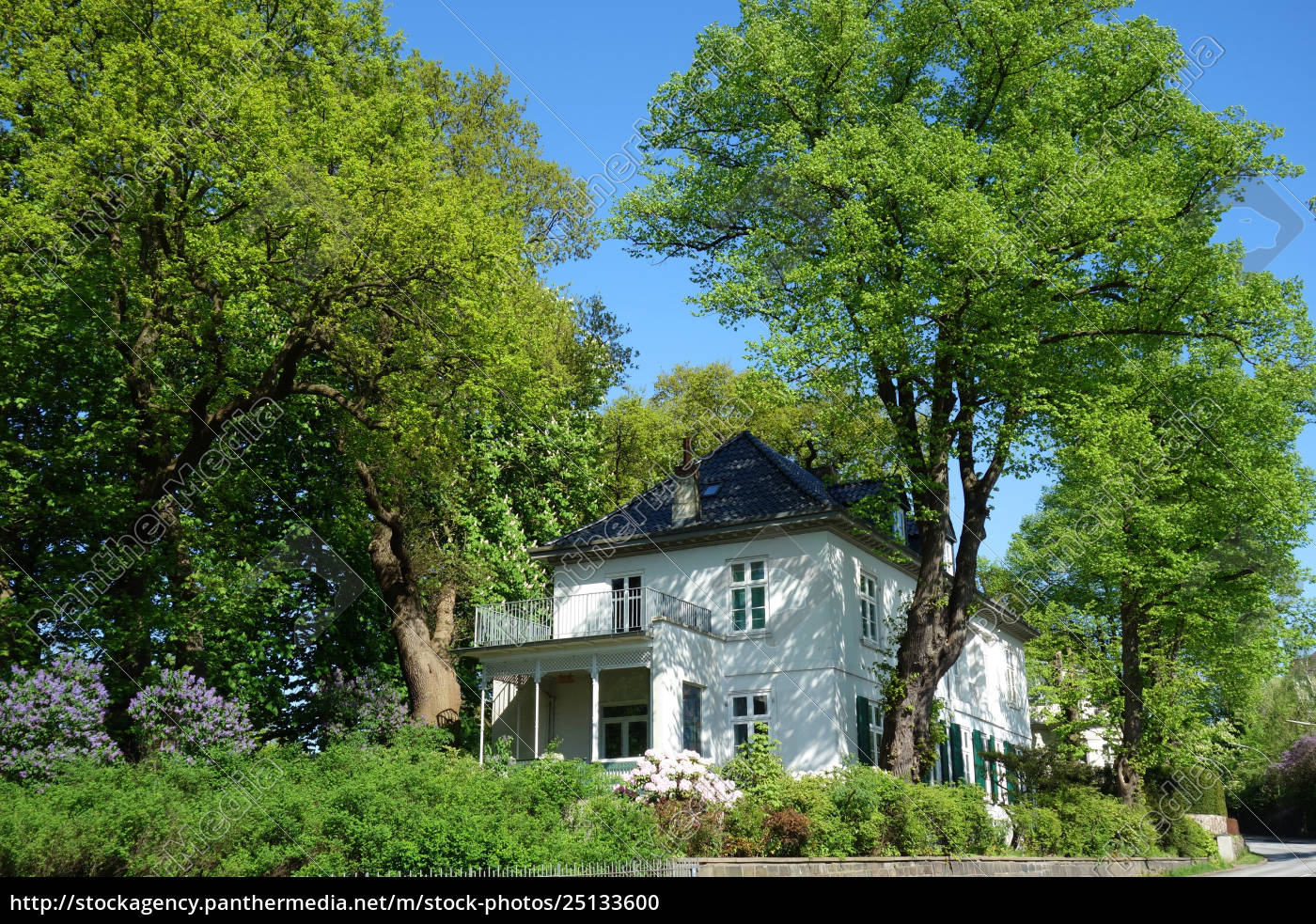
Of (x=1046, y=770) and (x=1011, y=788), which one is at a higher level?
(x=1046, y=770)

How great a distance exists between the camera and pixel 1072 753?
25391 mm

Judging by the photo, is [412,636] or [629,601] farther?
[629,601]

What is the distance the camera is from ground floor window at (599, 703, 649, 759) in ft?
84.8

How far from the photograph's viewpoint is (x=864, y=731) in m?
24.4

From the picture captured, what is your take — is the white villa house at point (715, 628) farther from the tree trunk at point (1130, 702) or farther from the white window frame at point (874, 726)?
the tree trunk at point (1130, 702)

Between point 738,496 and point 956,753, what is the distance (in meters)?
9.41

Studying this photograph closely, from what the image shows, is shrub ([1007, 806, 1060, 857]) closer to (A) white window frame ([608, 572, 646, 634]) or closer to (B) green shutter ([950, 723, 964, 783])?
(B) green shutter ([950, 723, 964, 783])

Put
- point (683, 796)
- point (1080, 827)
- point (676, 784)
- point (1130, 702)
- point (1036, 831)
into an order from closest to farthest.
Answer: point (683, 796)
point (676, 784)
point (1036, 831)
point (1080, 827)
point (1130, 702)

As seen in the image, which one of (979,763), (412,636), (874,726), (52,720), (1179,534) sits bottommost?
(979,763)

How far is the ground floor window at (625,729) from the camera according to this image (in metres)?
25.9

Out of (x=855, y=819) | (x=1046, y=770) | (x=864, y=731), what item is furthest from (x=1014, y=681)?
(x=855, y=819)

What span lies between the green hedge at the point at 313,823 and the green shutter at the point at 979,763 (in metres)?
17.6

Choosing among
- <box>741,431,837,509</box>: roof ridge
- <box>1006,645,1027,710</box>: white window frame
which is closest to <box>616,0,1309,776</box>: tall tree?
<box>741,431,837,509</box>: roof ridge

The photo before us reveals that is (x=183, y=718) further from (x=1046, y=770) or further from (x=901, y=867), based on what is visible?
(x=1046, y=770)
